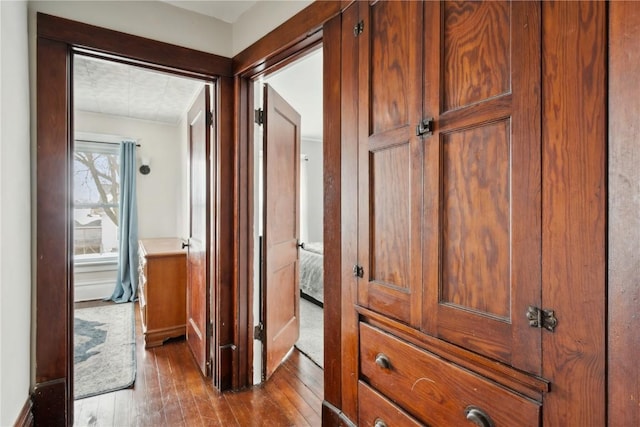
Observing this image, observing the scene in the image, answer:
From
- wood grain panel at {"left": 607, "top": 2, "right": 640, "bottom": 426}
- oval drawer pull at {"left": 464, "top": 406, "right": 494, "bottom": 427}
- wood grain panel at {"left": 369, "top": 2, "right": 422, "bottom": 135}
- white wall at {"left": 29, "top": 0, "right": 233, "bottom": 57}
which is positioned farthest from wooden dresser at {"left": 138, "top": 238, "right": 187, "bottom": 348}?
wood grain panel at {"left": 607, "top": 2, "right": 640, "bottom": 426}

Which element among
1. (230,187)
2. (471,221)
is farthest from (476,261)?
(230,187)

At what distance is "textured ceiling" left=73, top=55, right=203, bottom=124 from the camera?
2.99 metres

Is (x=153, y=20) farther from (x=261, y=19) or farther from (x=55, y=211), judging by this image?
(x=55, y=211)

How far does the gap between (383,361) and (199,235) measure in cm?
182

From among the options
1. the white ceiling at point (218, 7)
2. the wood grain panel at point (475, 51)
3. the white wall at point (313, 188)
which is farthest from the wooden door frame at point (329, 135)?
the white wall at point (313, 188)

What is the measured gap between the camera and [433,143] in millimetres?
1054

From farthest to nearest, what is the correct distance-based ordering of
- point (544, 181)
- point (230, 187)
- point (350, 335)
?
1. point (230, 187)
2. point (350, 335)
3. point (544, 181)

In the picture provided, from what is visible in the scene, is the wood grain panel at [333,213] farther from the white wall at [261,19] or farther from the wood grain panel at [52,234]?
the wood grain panel at [52,234]

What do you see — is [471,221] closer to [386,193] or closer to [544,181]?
[544,181]

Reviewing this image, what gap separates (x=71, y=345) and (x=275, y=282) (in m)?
1.25

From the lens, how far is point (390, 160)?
123 cm

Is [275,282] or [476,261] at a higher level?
[476,261]

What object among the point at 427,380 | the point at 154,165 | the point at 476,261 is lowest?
the point at 427,380

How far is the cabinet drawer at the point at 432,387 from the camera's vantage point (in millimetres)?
887
